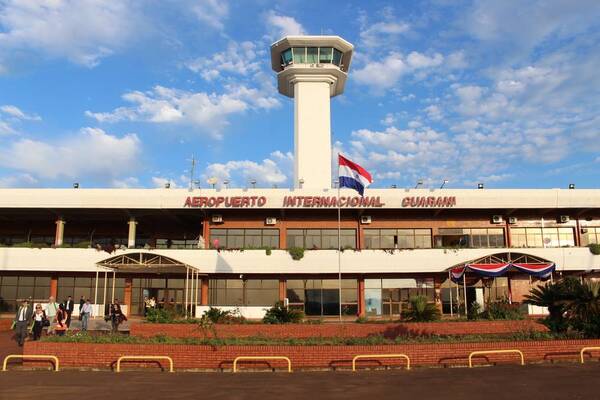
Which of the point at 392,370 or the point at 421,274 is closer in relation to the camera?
the point at 392,370

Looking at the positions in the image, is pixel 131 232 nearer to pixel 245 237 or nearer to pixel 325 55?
pixel 245 237

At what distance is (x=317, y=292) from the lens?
121ft

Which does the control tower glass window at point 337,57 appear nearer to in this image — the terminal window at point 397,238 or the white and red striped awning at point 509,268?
the terminal window at point 397,238

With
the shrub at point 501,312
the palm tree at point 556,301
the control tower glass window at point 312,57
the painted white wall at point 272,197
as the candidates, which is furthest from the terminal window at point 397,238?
the palm tree at point 556,301

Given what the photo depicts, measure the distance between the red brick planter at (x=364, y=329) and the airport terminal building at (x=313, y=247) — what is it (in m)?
9.91

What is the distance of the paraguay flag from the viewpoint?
2695cm

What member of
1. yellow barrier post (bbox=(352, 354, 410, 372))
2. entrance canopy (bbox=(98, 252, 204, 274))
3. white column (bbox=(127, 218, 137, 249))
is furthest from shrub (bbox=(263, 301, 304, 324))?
white column (bbox=(127, 218, 137, 249))

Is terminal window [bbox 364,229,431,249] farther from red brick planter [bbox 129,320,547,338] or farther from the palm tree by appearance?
the palm tree

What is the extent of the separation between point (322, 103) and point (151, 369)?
32499 millimetres

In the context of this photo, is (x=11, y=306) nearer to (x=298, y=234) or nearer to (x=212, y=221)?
(x=212, y=221)

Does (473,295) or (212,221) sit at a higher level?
(212,221)

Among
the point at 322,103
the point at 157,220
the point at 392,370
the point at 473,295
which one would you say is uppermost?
the point at 322,103

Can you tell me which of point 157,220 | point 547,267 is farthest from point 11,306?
point 547,267

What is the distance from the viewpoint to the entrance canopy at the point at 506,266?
101 feet
